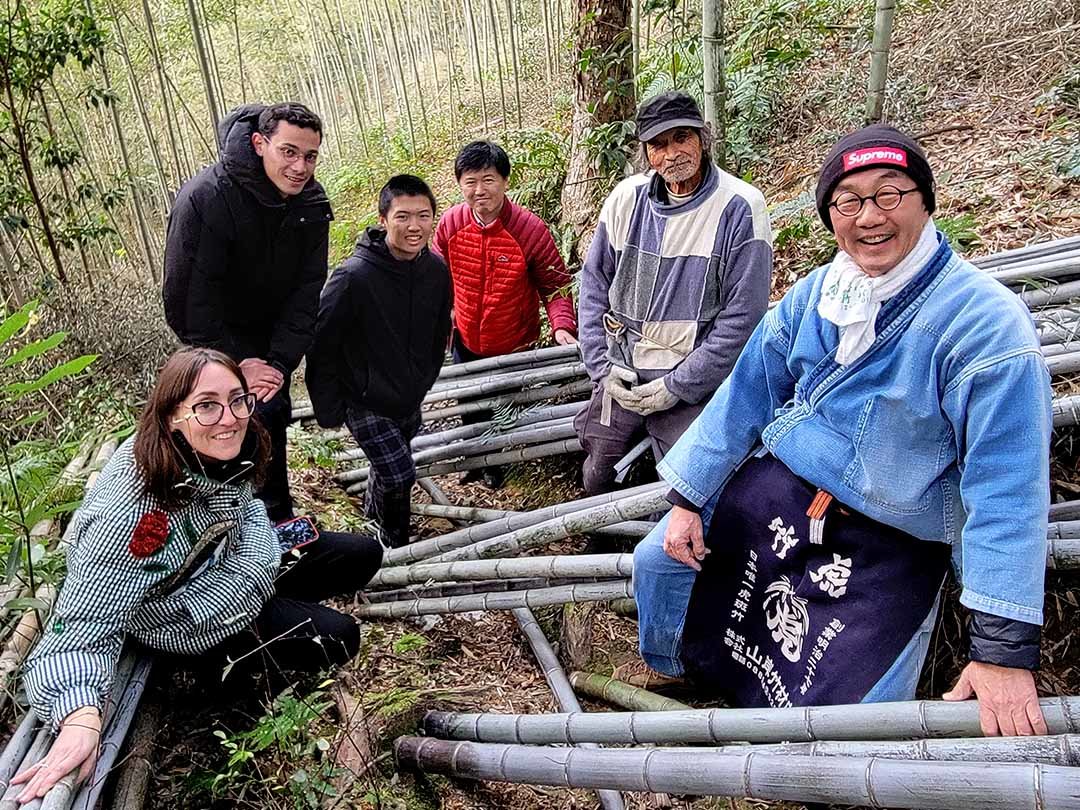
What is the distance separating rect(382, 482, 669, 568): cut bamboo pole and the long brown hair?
1351mm

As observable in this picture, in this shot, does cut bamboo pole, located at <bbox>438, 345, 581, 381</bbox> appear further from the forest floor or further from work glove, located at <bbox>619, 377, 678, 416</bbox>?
work glove, located at <bbox>619, 377, 678, 416</bbox>

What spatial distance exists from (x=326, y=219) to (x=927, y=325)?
94.7 inches

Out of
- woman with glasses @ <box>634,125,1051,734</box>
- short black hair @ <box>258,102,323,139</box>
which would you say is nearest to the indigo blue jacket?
woman with glasses @ <box>634,125,1051,734</box>

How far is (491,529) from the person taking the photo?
10.6 feet

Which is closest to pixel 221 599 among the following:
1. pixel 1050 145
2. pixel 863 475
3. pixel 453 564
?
pixel 453 564

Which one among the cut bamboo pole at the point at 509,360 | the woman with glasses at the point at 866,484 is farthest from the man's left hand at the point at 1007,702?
the cut bamboo pole at the point at 509,360

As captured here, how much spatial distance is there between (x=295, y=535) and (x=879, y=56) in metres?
3.63

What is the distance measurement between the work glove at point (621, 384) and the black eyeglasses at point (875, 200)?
4.75 ft

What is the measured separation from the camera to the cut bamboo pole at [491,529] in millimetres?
2917

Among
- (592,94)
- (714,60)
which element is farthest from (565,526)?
(592,94)

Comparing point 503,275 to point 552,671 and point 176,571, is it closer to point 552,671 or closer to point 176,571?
point 552,671

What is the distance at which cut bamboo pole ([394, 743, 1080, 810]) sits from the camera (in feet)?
4.35

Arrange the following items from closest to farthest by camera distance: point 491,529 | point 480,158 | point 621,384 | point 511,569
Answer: point 511,569, point 621,384, point 491,529, point 480,158

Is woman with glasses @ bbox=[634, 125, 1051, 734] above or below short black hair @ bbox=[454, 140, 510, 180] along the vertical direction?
below
